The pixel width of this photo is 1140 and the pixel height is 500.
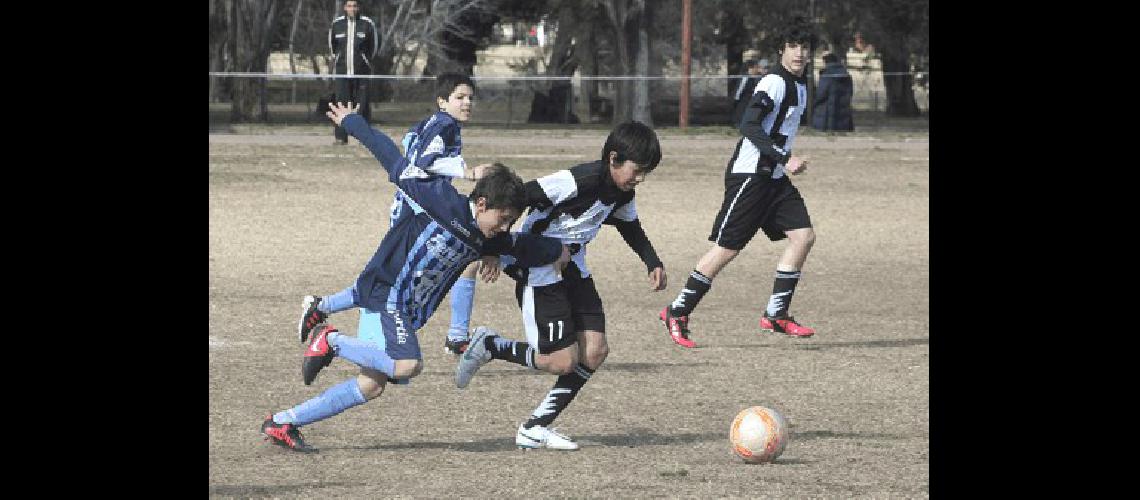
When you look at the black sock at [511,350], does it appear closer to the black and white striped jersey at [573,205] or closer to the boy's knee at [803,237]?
the black and white striped jersey at [573,205]

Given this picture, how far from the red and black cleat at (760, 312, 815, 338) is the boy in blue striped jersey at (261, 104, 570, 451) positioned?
399 centimetres

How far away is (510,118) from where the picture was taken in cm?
3700

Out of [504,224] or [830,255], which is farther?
[830,255]

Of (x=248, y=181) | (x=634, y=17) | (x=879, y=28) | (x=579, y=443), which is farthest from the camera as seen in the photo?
(x=879, y=28)

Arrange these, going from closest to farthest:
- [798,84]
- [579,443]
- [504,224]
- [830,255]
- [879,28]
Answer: [504,224] < [579,443] < [798,84] < [830,255] < [879,28]

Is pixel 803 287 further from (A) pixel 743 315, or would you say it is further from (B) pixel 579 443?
(B) pixel 579 443

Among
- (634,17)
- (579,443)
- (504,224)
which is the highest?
(634,17)

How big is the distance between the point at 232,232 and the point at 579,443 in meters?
9.40

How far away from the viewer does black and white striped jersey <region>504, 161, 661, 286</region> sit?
8602 millimetres

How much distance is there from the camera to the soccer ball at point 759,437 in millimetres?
7840

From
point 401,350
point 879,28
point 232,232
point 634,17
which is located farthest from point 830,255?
point 879,28

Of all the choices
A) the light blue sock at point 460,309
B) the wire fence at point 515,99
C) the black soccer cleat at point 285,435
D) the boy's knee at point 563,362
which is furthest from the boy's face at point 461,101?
the wire fence at point 515,99

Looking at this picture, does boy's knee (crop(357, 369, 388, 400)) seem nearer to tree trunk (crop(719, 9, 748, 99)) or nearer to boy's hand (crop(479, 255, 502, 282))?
boy's hand (crop(479, 255, 502, 282))

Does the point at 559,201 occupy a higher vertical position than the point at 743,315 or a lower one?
higher
